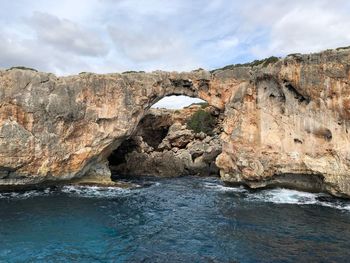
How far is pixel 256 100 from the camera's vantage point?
35219mm

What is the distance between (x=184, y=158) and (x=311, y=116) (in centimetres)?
2221

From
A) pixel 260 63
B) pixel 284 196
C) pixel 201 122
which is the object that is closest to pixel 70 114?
pixel 260 63

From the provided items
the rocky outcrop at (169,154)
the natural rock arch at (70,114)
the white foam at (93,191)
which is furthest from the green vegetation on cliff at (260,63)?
the white foam at (93,191)

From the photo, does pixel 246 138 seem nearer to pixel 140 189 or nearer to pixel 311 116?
pixel 311 116

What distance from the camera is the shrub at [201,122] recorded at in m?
59.5

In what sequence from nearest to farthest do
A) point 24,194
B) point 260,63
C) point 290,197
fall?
point 290,197, point 24,194, point 260,63

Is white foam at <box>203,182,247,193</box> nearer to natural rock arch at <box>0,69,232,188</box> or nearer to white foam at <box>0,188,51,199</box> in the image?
natural rock arch at <box>0,69,232,188</box>

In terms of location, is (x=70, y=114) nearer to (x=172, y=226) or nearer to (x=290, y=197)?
(x=172, y=226)

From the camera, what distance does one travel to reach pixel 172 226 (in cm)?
2397

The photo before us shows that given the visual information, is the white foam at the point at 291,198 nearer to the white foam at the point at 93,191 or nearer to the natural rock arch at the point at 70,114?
the natural rock arch at the point at 70,114

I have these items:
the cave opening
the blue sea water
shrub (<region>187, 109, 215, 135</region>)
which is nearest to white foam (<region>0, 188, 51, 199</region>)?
the blue sea water

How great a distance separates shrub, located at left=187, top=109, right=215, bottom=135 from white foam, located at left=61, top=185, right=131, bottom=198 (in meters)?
24.9

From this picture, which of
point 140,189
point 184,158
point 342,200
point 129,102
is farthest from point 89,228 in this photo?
point 184,158

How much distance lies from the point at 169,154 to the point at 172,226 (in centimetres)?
2716
